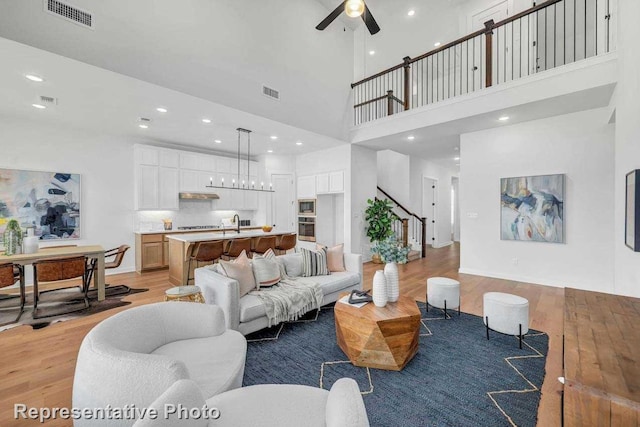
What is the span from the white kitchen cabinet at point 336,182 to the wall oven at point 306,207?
78cm

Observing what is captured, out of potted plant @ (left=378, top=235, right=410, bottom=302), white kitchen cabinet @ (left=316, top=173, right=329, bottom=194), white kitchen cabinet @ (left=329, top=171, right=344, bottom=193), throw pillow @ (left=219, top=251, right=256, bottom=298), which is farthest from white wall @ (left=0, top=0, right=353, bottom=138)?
potted plant @ (left=378, top=235, right=410, bottom=302)

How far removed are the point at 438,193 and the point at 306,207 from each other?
5165 mm

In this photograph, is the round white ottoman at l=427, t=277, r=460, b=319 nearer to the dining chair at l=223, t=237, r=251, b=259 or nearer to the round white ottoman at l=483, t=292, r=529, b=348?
the round white ottoman at l=483, t=292, r=529, b=348

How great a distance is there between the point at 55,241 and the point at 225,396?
5.99 metres

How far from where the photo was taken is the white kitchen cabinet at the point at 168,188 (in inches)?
246

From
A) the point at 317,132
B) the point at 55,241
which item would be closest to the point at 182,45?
the point at 317,132

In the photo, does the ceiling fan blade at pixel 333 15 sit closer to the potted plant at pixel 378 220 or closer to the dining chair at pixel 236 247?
the dining chair at pixel 236 247

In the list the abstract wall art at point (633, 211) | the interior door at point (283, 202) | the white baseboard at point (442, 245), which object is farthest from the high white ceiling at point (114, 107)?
the white baseboard at point (442, 245)

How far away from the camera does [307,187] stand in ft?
24.7

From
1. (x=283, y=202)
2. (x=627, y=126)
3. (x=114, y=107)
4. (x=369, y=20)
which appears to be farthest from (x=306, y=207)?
(x=627, y=126)

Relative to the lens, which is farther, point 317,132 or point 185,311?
point 317,132

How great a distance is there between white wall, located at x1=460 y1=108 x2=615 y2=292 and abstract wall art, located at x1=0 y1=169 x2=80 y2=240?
7.81 m

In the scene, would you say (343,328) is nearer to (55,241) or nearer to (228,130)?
(228,130)

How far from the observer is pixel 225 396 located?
52.2 inches
